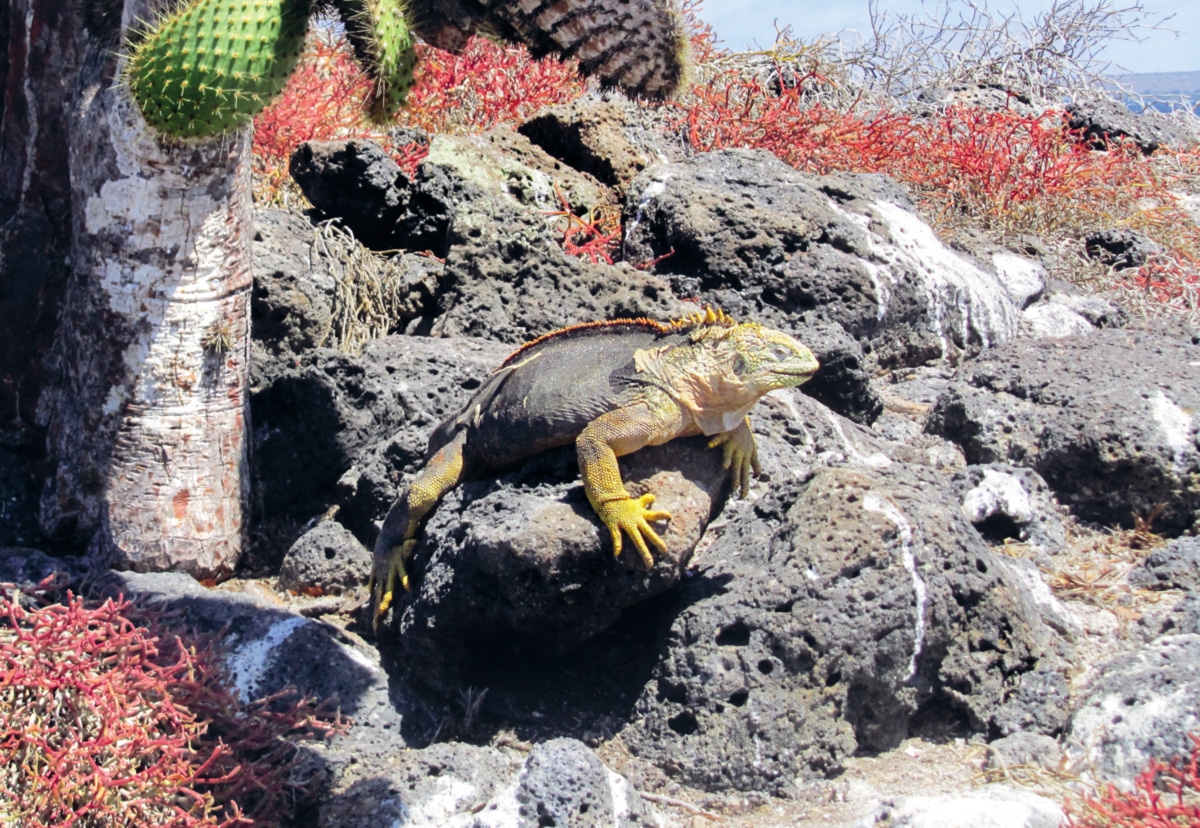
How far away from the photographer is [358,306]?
5.70 metres

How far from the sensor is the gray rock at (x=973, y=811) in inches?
120

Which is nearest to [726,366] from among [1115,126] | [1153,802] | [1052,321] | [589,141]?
[1153,802]

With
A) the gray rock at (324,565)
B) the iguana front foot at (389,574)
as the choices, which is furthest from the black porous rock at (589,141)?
the iguana front foot at (389,574)

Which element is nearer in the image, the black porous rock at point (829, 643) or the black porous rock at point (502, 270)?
the black porous rock at point (829, 643)

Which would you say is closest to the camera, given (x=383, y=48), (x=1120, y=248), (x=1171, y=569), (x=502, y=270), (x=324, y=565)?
(x=383, y=48)

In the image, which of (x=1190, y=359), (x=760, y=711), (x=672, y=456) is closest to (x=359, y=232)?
(x=672, y=456)

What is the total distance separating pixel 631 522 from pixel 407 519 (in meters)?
1.12

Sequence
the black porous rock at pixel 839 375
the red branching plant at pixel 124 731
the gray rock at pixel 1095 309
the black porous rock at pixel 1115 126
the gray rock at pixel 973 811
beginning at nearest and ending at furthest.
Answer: the gray rock at pixel 973 811, the red branching plant at pixel 124 731, the black porous rock at pixel 839 375, the gray rock at pixel 1095 309, the black porous rock at pixel 1115 126

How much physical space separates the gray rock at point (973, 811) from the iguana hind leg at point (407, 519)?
1.89m

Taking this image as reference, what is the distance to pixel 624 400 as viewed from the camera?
11.6 ft

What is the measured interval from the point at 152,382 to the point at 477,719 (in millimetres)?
1913

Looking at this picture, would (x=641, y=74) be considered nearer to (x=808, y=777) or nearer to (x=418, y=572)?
(x=418, y=572)

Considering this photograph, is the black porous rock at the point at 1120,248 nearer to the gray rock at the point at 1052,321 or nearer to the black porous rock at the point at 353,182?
the gray rock at the point at 1052,321

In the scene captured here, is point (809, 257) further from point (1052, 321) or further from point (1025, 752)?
point (1025, 752)
